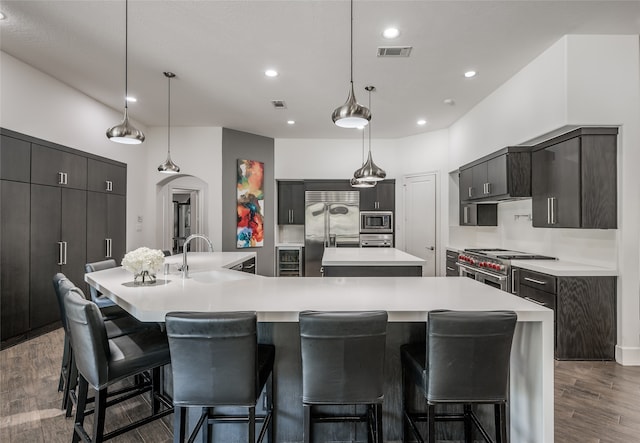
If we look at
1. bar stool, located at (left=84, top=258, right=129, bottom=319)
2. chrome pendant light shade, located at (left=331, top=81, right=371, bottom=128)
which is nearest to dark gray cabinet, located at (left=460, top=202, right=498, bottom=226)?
chrome pendant light shade, located at (left=331, top=81, right=371, bottom=128)

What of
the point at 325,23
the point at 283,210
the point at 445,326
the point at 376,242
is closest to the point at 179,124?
the point at 283,210

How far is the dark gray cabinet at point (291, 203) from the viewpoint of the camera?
709 cm

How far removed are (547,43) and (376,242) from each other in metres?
4.39

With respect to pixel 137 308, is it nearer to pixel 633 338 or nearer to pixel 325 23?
pixel 325 23

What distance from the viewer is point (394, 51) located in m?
3.39

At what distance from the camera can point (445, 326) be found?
143 cm

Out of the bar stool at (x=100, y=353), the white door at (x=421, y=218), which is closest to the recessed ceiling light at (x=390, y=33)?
the bar stool at (x=100, y=353)

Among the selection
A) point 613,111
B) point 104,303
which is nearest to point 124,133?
point 104,303

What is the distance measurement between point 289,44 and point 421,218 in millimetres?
4389

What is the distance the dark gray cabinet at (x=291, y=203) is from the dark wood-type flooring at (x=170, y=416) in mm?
4542

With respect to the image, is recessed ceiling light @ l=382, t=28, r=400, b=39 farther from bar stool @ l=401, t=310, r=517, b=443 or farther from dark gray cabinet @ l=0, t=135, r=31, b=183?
dark gray cabinet @ l=0, t=135, r=31, b=183

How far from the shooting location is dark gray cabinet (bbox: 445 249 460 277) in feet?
17.5

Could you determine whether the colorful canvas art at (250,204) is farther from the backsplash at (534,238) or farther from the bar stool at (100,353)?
the bar stool at (100,353)

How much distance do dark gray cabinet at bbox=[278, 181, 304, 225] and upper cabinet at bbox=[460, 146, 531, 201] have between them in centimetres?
356
